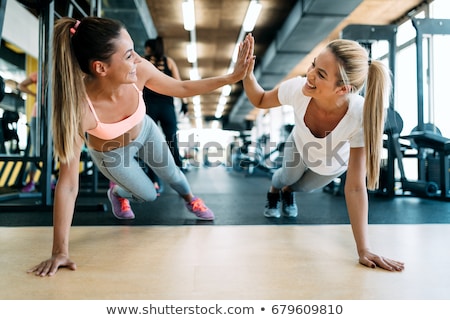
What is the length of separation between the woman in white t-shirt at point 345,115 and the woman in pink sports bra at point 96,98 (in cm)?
26

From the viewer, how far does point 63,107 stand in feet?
3.63

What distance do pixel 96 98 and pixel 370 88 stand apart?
915 millimetres

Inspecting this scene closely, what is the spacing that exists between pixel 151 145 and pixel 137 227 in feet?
1.37

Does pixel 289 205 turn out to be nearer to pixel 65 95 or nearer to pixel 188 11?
pixel 65 95

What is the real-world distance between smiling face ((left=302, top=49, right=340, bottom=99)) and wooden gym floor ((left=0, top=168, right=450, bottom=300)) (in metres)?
0.57

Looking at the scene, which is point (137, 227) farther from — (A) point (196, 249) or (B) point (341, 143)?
(B) point (341, 143)

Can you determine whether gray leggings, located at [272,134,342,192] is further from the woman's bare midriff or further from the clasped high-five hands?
the woman's bare midriff

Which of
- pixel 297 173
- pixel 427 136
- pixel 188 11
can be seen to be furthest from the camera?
pixel 188 11

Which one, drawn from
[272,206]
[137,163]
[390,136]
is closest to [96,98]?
[137,163]

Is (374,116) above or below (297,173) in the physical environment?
above

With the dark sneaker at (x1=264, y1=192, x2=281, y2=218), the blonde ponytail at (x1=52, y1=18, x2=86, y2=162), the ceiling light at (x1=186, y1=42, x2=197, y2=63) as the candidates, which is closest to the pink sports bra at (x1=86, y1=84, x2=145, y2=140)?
the blonde ponytail at (x1=52, y1=18, x2=86, y2=162)

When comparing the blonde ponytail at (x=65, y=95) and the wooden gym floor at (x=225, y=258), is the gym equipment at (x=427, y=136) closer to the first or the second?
the wooden gym floor at (x=225, y=258)

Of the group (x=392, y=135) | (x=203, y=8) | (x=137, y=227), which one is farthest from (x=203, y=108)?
(x=137, y=227)

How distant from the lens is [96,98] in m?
1.29
